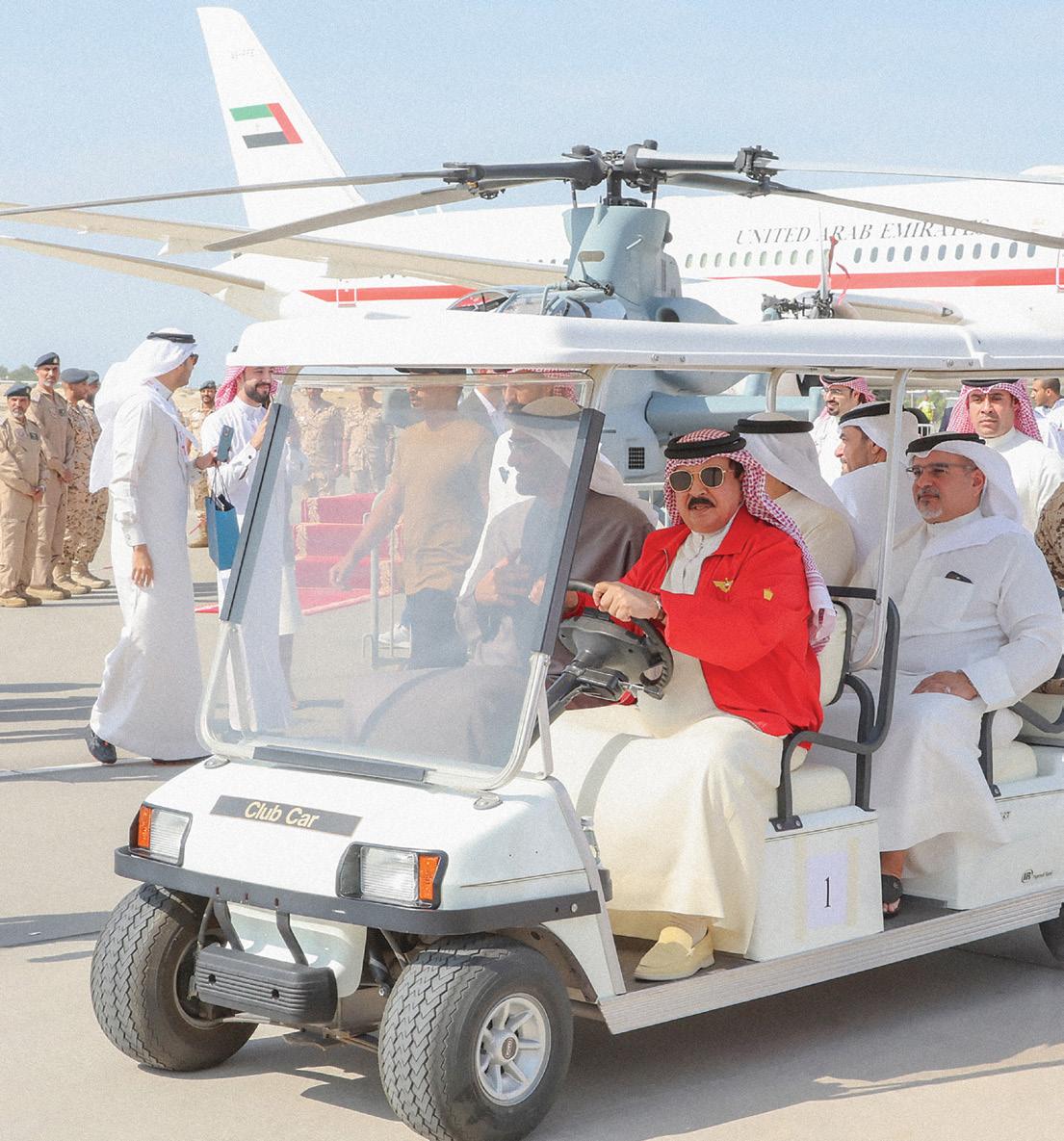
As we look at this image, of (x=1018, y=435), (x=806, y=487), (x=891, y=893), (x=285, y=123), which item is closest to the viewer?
(x=891, y=893)

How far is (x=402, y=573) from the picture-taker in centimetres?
439

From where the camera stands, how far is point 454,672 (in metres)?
4.23

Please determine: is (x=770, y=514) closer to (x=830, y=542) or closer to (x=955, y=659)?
(x=830, y=542)

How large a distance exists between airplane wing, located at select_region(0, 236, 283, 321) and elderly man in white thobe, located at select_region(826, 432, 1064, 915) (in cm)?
2008

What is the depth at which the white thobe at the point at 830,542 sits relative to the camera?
527cm

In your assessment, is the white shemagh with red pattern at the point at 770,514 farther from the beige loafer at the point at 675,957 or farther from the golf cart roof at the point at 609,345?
Result: the beige loafer at the point at 675,957

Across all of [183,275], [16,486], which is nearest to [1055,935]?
[16,486]

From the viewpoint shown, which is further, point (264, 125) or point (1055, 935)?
point (264, 125)

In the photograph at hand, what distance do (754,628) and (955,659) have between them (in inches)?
45.8

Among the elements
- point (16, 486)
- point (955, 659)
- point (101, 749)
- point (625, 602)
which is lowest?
point (101, 749)

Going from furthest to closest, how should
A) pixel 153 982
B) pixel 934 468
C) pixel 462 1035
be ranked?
pixel 934 468 → pixel 153 982 → pixel 462 1035

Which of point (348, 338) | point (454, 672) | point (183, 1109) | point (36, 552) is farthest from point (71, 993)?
point (36, 552)

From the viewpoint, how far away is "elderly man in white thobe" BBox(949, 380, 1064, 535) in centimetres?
746

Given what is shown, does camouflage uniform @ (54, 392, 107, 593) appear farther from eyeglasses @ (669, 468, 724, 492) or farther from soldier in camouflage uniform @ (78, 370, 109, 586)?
eyeglasses @ (669, 468, 724, 492)
